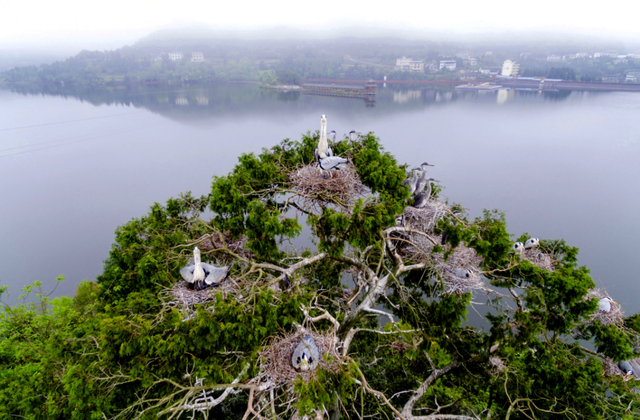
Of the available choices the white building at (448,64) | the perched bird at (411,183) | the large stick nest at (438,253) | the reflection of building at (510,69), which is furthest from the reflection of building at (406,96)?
the large stick nest at (438,253)

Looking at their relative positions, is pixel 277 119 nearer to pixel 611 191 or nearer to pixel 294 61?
pixel 611 191

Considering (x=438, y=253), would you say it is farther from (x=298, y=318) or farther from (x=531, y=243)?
(x=298, y=318)

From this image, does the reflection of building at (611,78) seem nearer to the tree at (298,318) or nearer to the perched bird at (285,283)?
the tree at (298,318)

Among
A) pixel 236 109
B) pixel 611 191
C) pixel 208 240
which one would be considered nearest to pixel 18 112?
pixel 236 109

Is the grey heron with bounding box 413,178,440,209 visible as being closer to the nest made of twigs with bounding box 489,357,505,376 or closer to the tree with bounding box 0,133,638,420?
the tree with bounding box 0,133,638,420

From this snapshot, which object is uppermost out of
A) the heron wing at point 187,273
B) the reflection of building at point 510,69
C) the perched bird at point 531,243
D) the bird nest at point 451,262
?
the reflection of building at point 510,69

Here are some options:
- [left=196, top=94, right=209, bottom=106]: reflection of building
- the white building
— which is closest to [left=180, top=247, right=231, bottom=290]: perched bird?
[left=196, top=94, right=209, bottom=106]: reflection of building
